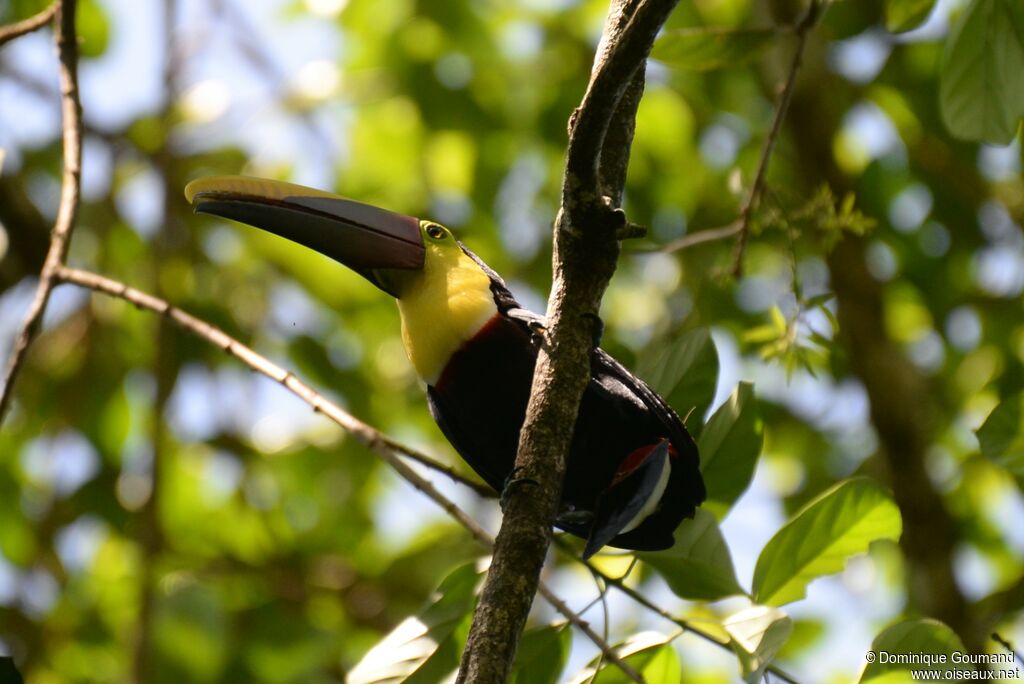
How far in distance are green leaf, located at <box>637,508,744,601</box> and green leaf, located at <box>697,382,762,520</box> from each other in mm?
102

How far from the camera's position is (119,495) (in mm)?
4770

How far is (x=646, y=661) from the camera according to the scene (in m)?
2.34

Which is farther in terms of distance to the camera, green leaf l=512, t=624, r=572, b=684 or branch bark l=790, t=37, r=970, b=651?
branch bark l=790, t=37, r=970, b=651

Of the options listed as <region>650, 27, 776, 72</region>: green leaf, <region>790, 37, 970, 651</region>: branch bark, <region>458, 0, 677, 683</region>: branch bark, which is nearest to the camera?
<region>458, 0, 677, 683</region>: branch bark

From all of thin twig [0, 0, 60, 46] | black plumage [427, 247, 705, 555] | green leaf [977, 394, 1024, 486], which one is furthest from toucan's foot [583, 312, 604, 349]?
thin twig [0, 0, 60, 46]

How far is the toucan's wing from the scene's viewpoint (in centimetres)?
248

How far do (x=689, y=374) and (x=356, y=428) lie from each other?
2.60 ft

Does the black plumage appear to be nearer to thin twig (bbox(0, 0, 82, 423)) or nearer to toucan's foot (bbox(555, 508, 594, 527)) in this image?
toucan's foot (bbox(555, 508, 594, 527))

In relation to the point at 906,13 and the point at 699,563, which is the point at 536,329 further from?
the point at 906,13

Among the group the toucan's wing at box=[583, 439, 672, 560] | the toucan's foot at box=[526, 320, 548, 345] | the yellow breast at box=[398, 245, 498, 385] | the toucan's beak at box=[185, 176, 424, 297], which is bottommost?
the toucan's wing at box=[583, 439, 672, 560]

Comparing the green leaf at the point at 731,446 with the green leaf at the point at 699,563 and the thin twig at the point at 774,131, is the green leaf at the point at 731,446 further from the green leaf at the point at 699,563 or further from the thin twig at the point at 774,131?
the thin twig at the point at 774,131

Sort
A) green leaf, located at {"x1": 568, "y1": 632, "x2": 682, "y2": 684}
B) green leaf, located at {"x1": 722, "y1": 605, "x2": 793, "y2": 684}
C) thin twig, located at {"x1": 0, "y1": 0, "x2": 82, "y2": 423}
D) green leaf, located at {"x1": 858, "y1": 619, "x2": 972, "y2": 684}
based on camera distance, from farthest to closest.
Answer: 1. thin twig, located at {"x1": 0, "y1": 0, "x2": 82, "y2": 423}
2. green leaf, located at {"x1": 568, "y1": 632, "x2": 682, "y2": 684}
3. green leaf, located at {"x1": 858, "y1": 619, "x2": 972, "y2": 684}
4. green leaf, located at {"x1": 722, "y1": 605, "x2": 793, "y2": 684}

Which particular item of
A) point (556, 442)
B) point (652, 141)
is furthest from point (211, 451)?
point (556, 442)

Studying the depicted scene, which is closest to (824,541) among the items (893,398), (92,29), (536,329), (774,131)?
(536,329)
